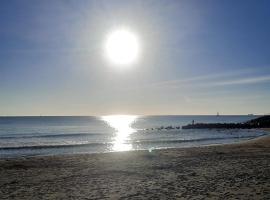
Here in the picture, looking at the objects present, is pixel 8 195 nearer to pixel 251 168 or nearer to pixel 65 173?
pixel 65 173

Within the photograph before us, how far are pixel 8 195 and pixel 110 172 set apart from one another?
6816 mm

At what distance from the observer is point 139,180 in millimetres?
17188

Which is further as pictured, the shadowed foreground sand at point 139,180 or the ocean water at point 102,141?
the ocean water at point 102,141

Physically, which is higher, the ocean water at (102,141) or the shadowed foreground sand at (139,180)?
the ocean water at (102,141)

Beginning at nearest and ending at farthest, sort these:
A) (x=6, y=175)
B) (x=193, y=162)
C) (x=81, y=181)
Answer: (x=81, y=181) → (x=6, y=175) → (x=193, y=162)

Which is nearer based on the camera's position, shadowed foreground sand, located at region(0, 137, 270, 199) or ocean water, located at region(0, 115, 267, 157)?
shadowed foreground sand, located at region(0, 137, 270, 199)

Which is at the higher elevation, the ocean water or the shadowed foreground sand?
the ocean water

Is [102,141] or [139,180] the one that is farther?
[102,141]

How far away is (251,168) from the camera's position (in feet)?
64.7

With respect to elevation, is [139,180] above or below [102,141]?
below

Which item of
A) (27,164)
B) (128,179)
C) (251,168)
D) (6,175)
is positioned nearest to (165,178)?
(128,179)

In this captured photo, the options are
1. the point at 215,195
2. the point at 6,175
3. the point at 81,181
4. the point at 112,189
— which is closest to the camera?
the point at 215,195

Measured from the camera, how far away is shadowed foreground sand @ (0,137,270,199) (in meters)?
14.0

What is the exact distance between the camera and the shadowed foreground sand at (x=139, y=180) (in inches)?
552
